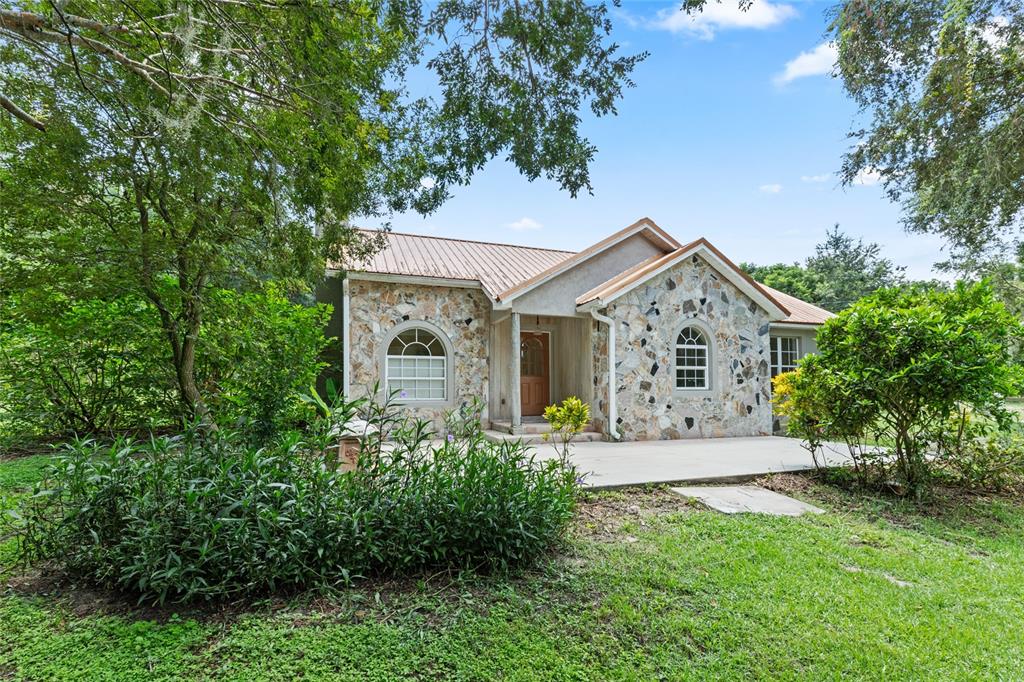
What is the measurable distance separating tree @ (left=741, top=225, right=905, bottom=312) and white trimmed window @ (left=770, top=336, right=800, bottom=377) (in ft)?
77.8

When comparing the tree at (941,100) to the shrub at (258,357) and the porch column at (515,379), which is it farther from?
the shrub at (258,357)

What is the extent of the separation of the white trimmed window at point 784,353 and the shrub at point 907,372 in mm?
6532

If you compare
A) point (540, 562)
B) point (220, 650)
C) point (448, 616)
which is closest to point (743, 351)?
point (540, 562)

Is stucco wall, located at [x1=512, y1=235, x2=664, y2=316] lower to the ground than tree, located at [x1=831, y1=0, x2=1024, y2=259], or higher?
lower

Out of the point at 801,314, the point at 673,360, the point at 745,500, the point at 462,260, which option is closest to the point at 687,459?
the point at 745,500

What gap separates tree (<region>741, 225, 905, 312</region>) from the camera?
3484 centimetres

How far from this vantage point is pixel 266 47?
479 cm

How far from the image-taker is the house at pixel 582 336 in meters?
10.1

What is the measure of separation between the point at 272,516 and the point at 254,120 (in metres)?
4.06

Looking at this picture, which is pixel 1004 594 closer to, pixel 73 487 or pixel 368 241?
pixel 73 487

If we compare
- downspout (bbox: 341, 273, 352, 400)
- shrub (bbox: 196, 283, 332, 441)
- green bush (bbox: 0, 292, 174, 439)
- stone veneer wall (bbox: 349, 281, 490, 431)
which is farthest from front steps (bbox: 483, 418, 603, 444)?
green bush (bbox: 0, 292, 174, 439)

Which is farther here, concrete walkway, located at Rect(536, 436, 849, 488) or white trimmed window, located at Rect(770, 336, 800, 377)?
white trimmed window, located at Rect(770, 336, 800, 377)

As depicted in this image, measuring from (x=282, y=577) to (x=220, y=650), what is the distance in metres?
0.56

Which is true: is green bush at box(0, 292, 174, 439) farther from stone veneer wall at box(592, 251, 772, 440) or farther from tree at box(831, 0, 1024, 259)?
tree at box(831, 0, 1024, 259)
